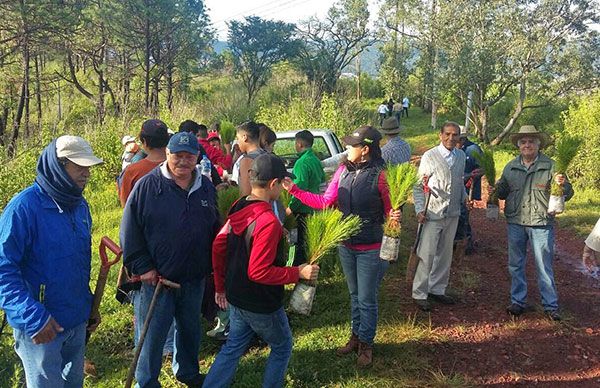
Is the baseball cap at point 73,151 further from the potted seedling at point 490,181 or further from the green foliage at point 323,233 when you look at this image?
the potted seedling at point 490,181

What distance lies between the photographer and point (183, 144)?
111 inches

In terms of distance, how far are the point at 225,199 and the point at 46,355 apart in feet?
5.76

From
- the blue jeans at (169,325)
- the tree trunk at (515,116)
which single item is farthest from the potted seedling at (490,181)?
the tree trunk at (515,116)

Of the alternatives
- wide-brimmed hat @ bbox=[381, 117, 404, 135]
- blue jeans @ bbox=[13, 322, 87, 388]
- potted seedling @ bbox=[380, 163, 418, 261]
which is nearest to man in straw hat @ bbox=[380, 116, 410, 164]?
wide-brimmed hat @ bbox=[381, 117, 404, 135]

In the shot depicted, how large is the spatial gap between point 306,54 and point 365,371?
2941 centimetres

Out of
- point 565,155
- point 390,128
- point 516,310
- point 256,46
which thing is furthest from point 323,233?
point 256,46

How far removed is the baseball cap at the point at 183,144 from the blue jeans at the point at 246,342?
1.02 metres

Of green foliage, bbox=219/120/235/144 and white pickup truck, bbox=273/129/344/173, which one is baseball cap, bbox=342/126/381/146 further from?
green foliage, bbox=219/120/235/144

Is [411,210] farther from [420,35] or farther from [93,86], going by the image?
[93,86]

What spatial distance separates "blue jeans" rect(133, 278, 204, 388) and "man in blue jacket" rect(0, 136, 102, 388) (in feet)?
1.84

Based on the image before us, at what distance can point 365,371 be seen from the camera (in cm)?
355

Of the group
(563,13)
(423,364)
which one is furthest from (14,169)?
(563,13)

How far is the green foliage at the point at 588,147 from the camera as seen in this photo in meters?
10.1

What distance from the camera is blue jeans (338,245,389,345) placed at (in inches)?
135
